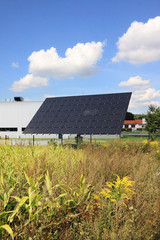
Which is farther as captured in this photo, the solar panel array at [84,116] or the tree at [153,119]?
the tree at [153,119]

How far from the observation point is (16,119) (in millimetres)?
44719

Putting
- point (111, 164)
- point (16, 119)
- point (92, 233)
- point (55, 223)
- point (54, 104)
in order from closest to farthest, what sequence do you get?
point (55, 223)
point (92, 233)
point (111, 164)
point (54, 104)
point (16, 119)

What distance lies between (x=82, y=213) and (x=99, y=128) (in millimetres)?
11851

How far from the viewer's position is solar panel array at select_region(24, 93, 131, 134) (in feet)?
51.3

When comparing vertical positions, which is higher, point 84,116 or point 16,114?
point 16,114

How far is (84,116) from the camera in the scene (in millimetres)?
17234

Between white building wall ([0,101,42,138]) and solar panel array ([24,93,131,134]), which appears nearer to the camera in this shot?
solar panel array ([24,93,131,134])

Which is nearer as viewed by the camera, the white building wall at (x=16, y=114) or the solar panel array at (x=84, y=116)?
the solar panel array at (x=84, y=116)

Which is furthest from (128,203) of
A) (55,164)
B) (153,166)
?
(153,166)

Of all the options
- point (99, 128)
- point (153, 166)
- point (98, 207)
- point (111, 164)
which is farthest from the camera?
point (99, 128)

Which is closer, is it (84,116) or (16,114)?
(84,116)

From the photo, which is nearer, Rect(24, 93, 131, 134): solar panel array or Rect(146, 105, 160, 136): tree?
Rect(24, 93, 131, 134): solar panel array

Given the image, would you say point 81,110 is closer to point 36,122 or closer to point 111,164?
point 36,122

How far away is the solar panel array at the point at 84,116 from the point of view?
15641 mm
